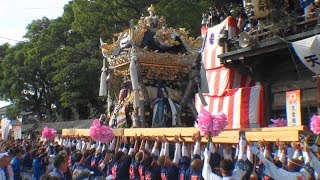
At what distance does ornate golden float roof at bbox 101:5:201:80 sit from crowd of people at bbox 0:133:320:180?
257 cm

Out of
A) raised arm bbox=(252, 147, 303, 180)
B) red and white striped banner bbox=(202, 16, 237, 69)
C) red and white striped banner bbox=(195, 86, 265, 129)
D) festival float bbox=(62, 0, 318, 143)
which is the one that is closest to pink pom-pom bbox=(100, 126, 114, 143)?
festival float bbox=(62, 0, 318, 143)

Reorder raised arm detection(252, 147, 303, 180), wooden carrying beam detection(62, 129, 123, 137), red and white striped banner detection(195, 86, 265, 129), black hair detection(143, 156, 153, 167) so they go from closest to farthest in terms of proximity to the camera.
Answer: raised arm detection(252, 147, 303, 180)
black hair detection(143, 156, 153, 167)
wooden carrying beam detection(62, 129, 123, 137)
red and white striped banner detection(195, 86, 265, 129)

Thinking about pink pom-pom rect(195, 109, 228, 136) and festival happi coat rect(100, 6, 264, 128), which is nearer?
pink pom-pom rect(195, 109, 228, 136)

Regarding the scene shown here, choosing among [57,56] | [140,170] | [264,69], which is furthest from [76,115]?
[140,170]

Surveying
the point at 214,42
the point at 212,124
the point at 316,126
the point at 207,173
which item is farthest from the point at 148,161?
the point at 214,42

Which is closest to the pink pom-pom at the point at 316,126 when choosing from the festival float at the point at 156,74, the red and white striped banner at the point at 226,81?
the festival float at the point at 156,74

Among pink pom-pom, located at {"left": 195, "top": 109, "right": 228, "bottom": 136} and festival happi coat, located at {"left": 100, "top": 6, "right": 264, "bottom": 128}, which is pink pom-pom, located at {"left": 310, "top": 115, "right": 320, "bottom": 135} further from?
festival happi coat, located at {"left": 100, "top": 6, "right": 264, "bottom": 128}

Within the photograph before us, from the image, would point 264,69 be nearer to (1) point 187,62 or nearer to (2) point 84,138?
(1) point 187,62

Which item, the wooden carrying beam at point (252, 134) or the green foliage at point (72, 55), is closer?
the wooden carrying beam at point (252, 134)

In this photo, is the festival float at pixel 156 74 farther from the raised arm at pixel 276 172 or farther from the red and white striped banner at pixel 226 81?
the raised arm at pixel 276 172

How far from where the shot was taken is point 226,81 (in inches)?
611

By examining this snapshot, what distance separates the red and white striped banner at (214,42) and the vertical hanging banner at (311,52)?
500 centimetres

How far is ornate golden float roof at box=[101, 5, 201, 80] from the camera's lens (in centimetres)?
1134

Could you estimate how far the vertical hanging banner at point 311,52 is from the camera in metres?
10.3
